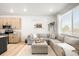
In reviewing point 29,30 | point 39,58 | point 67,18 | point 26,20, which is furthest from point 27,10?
point 39,58

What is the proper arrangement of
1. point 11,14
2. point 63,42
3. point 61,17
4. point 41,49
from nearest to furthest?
point 11,14 → point 61,17 → point 63,42 → point 41,49

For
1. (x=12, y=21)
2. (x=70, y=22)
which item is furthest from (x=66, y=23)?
(x=12, y=21)

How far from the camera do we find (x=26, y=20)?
3031 mm

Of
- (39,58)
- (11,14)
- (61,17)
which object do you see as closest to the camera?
(39,58)

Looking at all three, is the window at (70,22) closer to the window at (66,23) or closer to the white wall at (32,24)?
the window at (66,23)

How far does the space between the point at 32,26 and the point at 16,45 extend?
0.97 metres

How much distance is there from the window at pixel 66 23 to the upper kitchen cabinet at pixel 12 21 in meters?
1.19

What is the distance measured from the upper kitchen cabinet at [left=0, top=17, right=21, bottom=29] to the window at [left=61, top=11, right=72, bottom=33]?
1.19m

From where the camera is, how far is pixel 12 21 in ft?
9.53

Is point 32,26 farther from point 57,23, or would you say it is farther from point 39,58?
point 39,58

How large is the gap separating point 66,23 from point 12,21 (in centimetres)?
148

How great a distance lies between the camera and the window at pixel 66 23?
2963mm

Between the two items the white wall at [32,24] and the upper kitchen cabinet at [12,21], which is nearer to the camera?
the upper kitchen cabinet at [12,21]

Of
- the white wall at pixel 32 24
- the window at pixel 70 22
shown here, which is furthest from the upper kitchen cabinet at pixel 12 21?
the window at pixel 70 22
